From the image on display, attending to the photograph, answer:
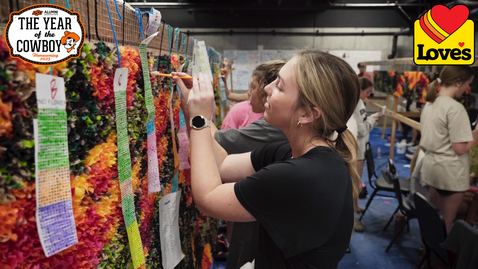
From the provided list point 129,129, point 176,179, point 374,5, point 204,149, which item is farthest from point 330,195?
point 374,5

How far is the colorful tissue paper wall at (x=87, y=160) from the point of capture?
1.67 feet

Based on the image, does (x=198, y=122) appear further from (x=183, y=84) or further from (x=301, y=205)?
(x=301, y=205)

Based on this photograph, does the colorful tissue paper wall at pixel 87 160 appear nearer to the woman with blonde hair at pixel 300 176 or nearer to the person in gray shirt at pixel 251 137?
the woman with blonde hair at pixel 300 176

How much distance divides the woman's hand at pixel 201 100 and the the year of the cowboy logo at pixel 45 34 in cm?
42

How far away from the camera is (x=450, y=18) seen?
351 cm

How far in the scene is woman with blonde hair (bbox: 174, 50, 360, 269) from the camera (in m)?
0.84

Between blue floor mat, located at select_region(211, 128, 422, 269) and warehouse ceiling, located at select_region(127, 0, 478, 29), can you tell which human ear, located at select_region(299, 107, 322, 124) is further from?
warehouse ceiling, located at select_region(127, 0, 478, 29)

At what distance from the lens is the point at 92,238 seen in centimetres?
71

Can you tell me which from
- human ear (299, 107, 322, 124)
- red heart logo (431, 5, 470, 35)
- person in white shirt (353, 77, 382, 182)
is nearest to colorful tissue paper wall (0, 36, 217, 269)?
human ear (299, 107, 322, 124)

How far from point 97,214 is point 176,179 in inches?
23.5

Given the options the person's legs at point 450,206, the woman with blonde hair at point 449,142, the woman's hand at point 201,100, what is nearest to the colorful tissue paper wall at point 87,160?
the woman's hand at point 201,100

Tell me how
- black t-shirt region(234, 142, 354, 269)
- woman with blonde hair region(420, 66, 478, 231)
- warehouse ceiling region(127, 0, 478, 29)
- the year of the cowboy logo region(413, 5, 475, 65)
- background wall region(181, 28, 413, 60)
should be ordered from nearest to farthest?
black t-shirt region(234, 142, 354, 269)
woman with blonde hair region(420, 66, 478, 231)
the year of the cowboy logo region(413, 5, 475, 65)
warehouse ceiling region(127, 0, 478, 29)
background wall region(181, 28, 413, 60)

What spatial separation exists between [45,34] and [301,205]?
2.19 ft

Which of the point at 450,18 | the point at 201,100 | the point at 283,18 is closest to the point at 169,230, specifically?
the point at 201,100
